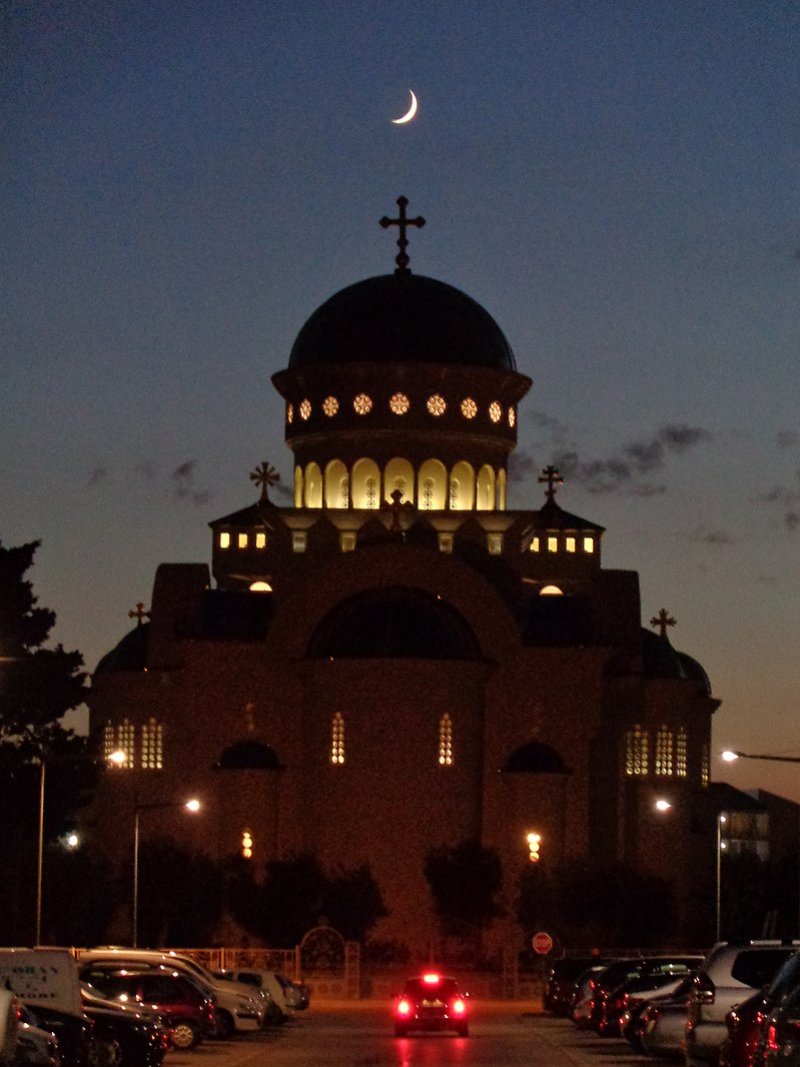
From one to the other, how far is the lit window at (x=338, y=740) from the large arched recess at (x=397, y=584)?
270cm

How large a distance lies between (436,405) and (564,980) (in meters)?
35.7

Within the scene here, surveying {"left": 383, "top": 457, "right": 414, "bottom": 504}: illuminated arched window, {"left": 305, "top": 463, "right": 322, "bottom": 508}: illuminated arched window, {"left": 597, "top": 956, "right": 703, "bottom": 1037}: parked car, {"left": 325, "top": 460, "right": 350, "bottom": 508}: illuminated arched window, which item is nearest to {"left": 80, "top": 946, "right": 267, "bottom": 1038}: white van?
{"left": 597, "top": 956, "right": 703, "bottom": 1037}: parked car

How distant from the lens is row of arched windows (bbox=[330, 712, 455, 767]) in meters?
78.7

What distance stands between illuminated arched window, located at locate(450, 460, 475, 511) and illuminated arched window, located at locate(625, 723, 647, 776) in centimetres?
984

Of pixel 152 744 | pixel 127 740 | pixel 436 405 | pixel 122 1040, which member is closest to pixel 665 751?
pixel 436 405

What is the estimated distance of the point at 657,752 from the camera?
84188 mm

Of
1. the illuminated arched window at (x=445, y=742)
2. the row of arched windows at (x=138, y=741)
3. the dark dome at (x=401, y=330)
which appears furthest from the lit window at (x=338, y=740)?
the dark dome at (x=401, y=330)

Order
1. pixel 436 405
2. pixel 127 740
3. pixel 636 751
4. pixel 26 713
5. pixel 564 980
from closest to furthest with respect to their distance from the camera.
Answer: pixel 564 980, pixel 26 713, pixel 127 740, pixel 636 751, pixel 436 405

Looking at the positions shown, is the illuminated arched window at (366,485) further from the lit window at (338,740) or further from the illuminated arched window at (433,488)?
the lit window at (338,740)

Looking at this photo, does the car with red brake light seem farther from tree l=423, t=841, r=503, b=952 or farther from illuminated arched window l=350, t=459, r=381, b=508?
illuminated arched window l=350, t=459, r=381, b=508

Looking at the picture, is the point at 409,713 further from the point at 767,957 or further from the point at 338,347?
the point at 767,957

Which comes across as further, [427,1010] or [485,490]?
[485,490]

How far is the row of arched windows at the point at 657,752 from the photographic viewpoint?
275 ft

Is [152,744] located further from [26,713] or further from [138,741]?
[26,713]
